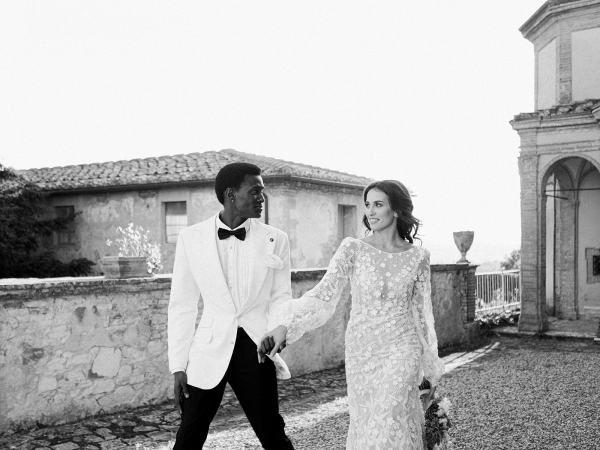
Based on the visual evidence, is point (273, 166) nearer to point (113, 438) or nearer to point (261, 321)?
point (113, 438)

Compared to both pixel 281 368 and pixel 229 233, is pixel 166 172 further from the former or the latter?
pixel 281 368

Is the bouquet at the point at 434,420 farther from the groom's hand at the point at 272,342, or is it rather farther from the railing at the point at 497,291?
the railing at the point at 497,291

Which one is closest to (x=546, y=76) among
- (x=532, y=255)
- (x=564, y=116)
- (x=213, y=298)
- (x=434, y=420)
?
(x=564, y=116)

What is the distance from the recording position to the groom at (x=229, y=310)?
334 cm

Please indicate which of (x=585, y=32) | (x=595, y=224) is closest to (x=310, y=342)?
(x=595, y=224)

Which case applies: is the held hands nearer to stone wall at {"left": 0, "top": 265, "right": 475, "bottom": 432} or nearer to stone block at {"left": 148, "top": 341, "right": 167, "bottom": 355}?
stone wall at {"left": 0, "top": 265, "right": 475, "bottom": 432}

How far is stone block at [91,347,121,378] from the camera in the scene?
22.5ft

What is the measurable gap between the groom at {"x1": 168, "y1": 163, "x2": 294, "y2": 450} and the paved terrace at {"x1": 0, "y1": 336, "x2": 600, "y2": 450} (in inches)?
40.0

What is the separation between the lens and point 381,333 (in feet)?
12.3

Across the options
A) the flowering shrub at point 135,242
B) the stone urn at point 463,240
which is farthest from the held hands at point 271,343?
the flowering shrub at point 135,242

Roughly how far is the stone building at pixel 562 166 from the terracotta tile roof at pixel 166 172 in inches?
236

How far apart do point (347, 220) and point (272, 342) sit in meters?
16.6

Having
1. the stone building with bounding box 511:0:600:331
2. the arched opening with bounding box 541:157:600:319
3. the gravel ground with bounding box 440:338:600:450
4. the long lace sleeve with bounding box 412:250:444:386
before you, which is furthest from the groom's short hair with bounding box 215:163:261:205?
the arched opening with bounding box 541:157:600:319

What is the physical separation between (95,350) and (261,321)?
3.97 metres
